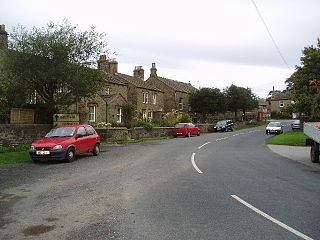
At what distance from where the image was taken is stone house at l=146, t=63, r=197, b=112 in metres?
52.2

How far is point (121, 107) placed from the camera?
3606 cm

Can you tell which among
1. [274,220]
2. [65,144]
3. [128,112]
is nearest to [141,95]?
[128,112]

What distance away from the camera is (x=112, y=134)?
79.8 ft

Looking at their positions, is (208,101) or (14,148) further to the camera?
(208,101)

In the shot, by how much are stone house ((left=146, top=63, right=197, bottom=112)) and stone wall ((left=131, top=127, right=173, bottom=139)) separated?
59.6 feet

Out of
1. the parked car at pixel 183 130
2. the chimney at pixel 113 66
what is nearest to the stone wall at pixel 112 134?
the parked car at pixel 183 130

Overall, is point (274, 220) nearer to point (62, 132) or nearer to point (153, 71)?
point (62, 132)

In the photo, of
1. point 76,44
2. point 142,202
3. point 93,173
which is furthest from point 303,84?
point 142,202

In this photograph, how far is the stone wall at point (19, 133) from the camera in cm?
1652

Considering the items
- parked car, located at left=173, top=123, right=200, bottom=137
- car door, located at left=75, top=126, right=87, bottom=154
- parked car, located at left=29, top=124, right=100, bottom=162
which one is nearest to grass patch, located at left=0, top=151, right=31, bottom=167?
parked car, located at left=29, top=124, right=100, bottom=162

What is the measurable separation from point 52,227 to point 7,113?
16.6 m

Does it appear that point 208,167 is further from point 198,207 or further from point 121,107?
point 121,107

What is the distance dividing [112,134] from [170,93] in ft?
95.8

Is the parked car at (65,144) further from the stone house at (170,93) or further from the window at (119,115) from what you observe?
the stone house at (170,93)
